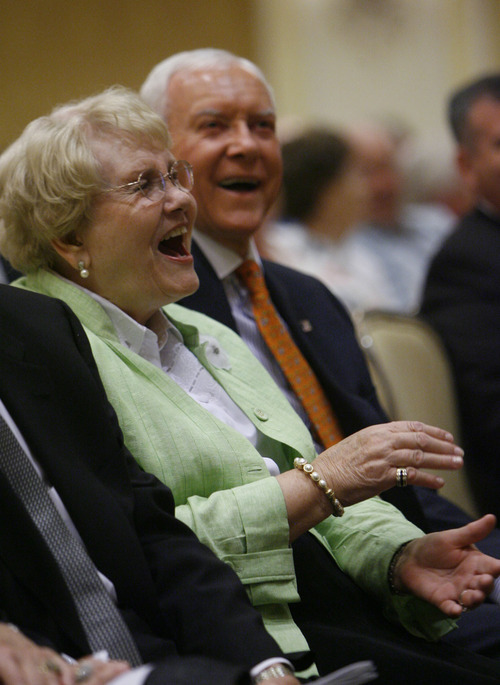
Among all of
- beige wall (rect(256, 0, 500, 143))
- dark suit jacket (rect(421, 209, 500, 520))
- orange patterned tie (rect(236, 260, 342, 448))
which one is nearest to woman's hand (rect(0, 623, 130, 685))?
orange patterned tie (rect(236, 260, 342, 448))

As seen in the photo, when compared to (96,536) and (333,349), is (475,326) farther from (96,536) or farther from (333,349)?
(96,536)

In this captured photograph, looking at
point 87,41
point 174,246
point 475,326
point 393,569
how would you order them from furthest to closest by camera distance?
1. point 87,41
2. point 475,326
3. point 174,246
4. point 393,569

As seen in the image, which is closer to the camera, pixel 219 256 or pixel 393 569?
pixel 393 569

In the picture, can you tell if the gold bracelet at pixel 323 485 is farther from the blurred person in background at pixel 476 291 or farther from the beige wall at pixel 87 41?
the beige wall at pixel 87 41

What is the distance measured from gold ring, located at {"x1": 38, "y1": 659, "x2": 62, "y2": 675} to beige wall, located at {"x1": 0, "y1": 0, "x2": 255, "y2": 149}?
3.94 m

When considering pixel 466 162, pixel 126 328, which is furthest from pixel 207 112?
pixel 466 162

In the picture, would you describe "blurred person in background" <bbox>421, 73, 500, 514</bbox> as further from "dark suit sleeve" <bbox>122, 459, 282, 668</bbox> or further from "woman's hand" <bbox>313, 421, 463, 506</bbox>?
"dark suit sleeve" <bbox>122, 459, 282, 668</bbox>

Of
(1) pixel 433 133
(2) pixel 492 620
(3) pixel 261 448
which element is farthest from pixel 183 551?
(1) pixel 433 133

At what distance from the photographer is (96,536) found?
55.2 inches

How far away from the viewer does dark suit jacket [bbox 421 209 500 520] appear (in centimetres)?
281

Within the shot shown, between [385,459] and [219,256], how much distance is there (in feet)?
2.97

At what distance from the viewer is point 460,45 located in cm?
645

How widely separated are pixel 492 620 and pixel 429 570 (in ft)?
0.62

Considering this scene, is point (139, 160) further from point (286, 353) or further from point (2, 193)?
point (286, 353)
